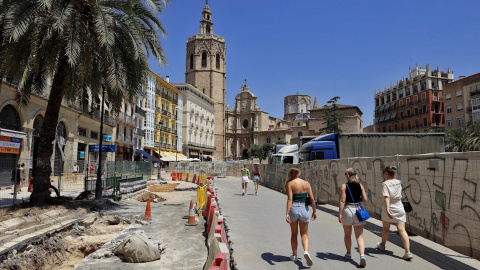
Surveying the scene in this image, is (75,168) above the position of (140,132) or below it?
below

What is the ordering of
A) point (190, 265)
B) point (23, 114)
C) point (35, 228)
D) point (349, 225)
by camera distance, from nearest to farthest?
point (349, 225) → point (190, 265) → point (35, 228) → point (23, 114)

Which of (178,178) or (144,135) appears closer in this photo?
(178,178)

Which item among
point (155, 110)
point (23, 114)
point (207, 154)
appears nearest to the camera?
point (23, 114)

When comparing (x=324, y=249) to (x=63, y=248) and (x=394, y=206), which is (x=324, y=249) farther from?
(x=63, y=248)

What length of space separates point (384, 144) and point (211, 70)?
7456 centimetres

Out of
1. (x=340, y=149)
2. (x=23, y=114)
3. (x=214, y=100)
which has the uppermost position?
(x=214, y=100)

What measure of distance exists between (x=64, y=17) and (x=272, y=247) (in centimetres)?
867

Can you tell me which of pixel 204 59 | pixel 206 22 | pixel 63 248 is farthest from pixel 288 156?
pixel 206 22

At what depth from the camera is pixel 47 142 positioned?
11203 millimetres

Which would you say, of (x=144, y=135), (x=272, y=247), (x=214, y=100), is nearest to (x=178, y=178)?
(x=144, y=135)

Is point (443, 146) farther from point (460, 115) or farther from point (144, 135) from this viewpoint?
point (460, 115)

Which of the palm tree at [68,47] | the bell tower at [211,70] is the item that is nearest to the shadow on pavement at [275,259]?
the palm tree at [68,47]

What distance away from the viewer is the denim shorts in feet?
17.9

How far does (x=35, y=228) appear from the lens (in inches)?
320
